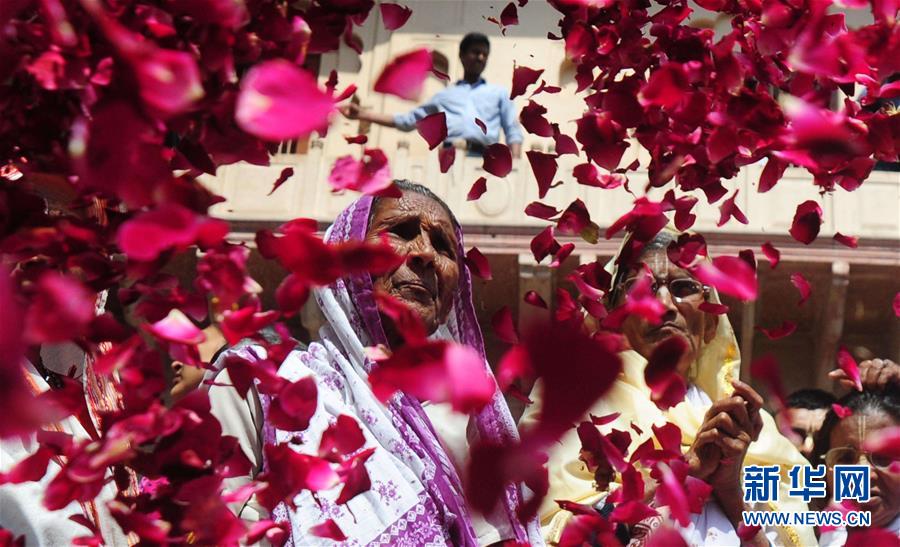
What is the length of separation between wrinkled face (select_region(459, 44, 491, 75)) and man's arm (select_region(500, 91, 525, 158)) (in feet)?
0.87

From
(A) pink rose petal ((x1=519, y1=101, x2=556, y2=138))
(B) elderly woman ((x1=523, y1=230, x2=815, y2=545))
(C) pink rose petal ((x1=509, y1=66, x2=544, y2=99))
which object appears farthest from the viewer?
(B) elderly woman ((x1=523, y1=230, x2=815, y2=545))

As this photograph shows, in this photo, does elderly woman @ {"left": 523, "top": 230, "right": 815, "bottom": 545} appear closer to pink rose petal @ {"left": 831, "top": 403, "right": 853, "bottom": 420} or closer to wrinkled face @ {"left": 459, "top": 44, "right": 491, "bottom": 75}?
pink rose petal @ {"left": 831, "top": 403, "right": 853, "bottom": 420}

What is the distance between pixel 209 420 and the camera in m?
1.43

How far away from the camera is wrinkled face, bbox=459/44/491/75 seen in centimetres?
929

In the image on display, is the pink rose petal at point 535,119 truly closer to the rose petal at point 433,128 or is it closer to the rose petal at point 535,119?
the rose petal at point 535,119

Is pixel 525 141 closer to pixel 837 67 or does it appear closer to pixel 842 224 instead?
pixel 842 224

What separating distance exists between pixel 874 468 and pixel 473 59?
6.07 metres

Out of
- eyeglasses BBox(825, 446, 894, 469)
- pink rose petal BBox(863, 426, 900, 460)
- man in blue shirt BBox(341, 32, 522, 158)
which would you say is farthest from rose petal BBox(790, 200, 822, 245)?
man in blue shirt BBox(341, 32, 522, 158)

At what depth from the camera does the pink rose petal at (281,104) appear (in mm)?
1207

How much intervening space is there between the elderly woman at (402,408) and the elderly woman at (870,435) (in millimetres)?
1376

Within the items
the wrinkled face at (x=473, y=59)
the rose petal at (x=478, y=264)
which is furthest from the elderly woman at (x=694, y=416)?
the wrinkled face at (x=473, y=59)

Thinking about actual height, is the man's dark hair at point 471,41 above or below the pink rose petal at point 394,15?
below

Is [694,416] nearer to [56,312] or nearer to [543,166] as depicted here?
[543,166]

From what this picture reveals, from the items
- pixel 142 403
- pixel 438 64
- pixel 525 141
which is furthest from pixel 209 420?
pixel 438 64
